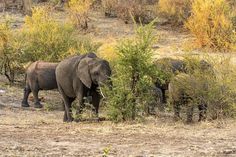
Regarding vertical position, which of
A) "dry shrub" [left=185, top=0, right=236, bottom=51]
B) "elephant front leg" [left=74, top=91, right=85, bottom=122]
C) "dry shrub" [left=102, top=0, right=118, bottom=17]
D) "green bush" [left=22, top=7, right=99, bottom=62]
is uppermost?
"elephant front leg" [left=74, top=91, right=85, bottom=122]

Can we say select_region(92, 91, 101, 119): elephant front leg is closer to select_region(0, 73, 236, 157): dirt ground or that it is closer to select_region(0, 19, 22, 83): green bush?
select_region(0, 73, 236, 157): dirt ground

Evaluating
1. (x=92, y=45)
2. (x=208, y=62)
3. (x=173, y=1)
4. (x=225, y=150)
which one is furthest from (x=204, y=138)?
(x=173, y=1)

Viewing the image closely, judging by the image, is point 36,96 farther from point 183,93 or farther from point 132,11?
point 132,11

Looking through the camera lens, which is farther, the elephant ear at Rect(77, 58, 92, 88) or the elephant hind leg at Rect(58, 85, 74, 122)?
the elephant hind leg at Rect(58, 85, 74, 122)

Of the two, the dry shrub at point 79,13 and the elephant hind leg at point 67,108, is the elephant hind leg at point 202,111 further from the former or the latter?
the dry shrub at point 79,13

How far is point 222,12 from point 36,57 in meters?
14.0

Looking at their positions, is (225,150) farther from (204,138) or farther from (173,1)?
(173,1)

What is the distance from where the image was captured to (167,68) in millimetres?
16375

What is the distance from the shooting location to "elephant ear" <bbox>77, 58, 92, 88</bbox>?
14.7 metres

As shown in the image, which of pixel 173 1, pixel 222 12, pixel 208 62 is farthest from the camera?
pixel 173 1

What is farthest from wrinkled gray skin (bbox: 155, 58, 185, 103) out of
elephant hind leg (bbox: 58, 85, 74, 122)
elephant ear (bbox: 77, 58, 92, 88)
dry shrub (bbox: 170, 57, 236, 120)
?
elephant hind leg (bbox: 58, 85, 74, 122)

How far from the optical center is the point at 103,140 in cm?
1064

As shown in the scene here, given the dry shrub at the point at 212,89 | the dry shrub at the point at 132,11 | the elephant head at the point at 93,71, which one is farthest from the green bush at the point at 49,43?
the dry shrub at the point at 132,11

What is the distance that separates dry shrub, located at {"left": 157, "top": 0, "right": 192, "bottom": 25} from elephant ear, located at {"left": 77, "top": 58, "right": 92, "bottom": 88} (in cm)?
2711
